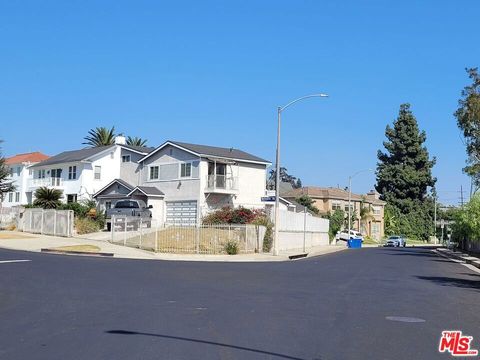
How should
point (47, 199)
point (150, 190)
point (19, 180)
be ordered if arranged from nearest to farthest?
1. point (47, 199)
2. point (150, 190)
3. point (19, 180)

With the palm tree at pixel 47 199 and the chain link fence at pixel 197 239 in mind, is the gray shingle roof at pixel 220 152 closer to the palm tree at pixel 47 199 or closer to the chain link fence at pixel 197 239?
the palm tree at pixel 47 199

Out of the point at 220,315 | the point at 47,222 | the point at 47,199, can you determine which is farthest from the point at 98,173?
the point at 220,315

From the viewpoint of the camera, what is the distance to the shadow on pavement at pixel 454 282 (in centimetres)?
2040

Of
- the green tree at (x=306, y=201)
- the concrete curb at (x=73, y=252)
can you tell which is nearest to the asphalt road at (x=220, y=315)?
the concrete curb at (x=73, y=252)

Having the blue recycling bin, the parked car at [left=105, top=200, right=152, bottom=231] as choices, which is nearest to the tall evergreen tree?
the blue recycling bin

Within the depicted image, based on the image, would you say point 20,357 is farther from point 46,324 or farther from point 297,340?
point 297,340

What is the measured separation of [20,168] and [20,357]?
6797 centimetres

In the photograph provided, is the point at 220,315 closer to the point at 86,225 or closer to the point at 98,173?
the point at 86,225

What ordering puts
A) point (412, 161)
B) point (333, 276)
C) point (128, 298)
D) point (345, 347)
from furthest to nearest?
point (412, 161)
point (333, 276)
point (128, 298)
point (345, 347)

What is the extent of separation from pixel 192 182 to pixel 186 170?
56.0 inches

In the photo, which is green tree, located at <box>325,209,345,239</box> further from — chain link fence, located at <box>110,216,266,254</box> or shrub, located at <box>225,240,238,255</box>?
shrub, located at <box>225,240,238,255</box>

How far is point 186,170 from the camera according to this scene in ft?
168

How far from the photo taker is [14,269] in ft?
69.3

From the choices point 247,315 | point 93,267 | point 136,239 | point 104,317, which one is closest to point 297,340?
point 247,315
